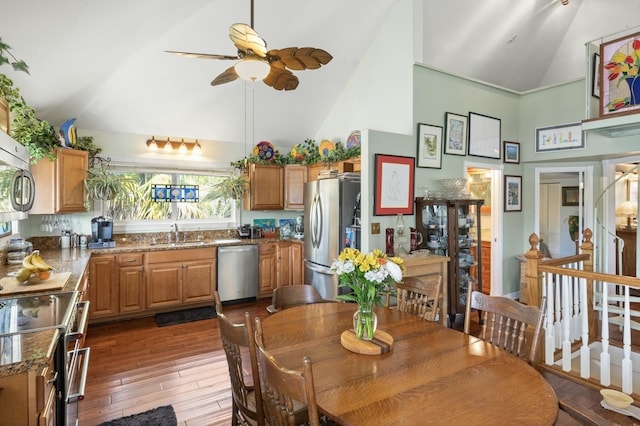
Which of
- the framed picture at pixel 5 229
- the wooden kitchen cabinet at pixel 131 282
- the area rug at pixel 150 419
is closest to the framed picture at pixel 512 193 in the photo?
the area rug at pixel 150 419

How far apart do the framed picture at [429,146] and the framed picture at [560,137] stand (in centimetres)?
184

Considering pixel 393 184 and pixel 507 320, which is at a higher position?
pixel 393 184

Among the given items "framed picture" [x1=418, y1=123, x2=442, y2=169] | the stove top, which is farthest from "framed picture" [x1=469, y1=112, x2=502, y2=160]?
the stove top

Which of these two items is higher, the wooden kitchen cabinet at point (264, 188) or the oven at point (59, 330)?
the wooden kitchen cabinet at point (264, 188)

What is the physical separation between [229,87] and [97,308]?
317 centimetres

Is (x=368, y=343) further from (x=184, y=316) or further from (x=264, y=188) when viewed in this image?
(x=264, y=188)

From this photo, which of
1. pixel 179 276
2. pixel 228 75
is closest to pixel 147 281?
pixel 179 276

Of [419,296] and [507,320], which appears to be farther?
[419,296]

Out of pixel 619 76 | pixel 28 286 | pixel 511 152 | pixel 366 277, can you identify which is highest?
pixel 619 76

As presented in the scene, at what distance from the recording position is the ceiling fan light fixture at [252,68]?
247 centimetres

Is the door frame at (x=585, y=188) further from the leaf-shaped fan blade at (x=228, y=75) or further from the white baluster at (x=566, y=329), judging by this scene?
the leaf-shaped fan blade at (x=228, y=75)

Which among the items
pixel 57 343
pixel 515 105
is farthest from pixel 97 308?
pixel 515 105

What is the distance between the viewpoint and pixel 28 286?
232cm

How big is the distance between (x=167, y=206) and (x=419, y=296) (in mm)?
4055
